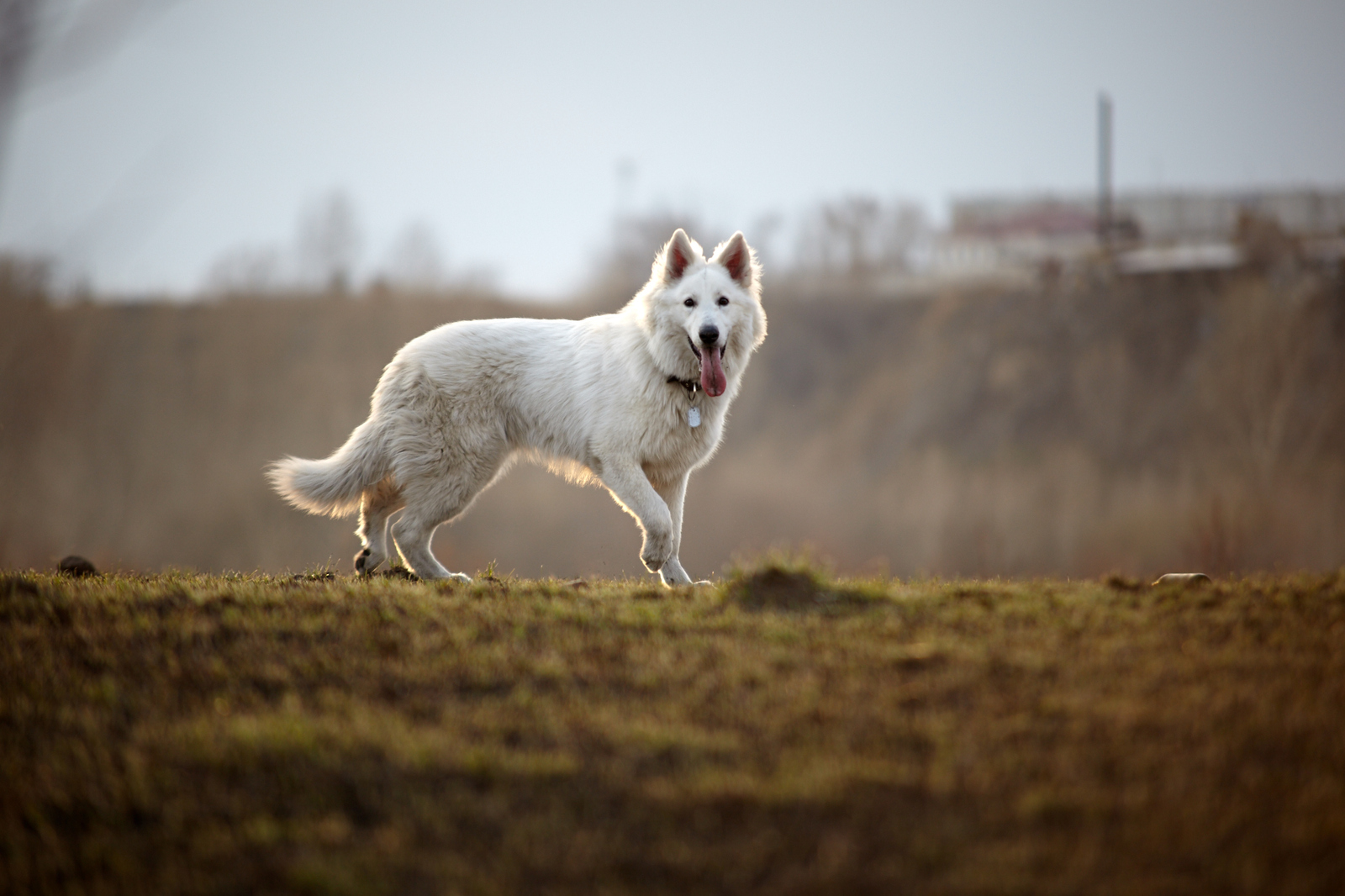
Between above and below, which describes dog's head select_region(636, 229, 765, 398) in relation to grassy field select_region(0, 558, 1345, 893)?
above

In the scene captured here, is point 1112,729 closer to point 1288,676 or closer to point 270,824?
point 1288,676

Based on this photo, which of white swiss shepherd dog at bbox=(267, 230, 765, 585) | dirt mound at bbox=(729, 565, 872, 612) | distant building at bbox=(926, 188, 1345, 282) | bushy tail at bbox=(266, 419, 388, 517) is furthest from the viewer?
distant building at bbox=(926, 188, 1345, 282)

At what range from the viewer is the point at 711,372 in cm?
741

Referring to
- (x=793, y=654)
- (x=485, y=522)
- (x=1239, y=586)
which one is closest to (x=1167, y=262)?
(x=485, y=522)

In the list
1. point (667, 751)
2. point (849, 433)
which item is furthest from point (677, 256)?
point (849, 433)

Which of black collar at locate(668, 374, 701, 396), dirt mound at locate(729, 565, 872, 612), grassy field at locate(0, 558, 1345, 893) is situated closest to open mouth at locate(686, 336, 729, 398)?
black collar at locate(668, 374, 701, 396)

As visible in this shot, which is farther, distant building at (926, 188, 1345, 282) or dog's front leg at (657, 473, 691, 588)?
distant building at (926, 188, 1345, 282)

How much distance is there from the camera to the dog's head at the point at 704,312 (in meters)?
7.39

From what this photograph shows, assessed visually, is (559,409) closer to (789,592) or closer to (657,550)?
(657,550)

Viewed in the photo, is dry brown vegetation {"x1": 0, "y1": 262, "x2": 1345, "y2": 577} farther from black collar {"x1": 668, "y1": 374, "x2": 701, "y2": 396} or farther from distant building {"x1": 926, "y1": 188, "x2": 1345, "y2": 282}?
black collar {"x1": 668, "y1": 374, "x2": 701, "y2": 396}

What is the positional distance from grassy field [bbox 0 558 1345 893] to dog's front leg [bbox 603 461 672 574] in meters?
1.64

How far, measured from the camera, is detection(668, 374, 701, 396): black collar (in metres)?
7.54

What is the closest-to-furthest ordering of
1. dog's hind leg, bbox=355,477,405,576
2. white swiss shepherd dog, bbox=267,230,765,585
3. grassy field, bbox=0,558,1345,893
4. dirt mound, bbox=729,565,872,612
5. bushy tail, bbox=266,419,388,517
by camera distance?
grassy field, bbox=0,558,1345,893
dirt mound, bbox=729,565,872,612
white swiss shepherd dog, bbox=267,230,765,585
bushy tail, bbox=266,419,388,517
dog's hind leg, bbox=355,477,405,576

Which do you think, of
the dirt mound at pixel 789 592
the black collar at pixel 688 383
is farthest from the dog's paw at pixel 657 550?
the black collar at pixel 688 383
